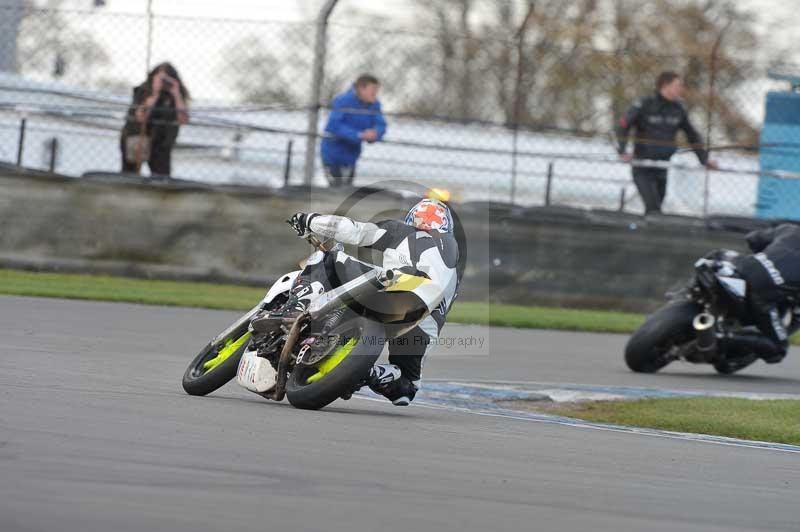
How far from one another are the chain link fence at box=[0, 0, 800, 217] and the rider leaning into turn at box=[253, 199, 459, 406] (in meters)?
7.10

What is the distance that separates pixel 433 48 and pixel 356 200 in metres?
2.16

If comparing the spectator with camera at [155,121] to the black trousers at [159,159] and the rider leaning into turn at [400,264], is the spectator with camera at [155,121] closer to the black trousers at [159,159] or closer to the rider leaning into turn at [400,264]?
the black trousers at [159,159]

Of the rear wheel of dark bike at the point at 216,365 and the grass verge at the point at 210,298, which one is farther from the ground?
the rear wheel of dark bike at the point at 216,365

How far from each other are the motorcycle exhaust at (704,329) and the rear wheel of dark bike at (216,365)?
4372 mm

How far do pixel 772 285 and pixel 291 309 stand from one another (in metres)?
4.79

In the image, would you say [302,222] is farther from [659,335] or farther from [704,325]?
[704,325]

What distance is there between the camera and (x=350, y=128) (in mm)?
14961

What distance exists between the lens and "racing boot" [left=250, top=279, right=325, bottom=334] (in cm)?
719

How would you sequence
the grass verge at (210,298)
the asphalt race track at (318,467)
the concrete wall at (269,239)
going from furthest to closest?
the concrete wall at (269,239) → the grass verge at (210,298) → the asphalt race track at (318,467)

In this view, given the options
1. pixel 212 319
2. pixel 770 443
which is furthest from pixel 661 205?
pixel 770 443

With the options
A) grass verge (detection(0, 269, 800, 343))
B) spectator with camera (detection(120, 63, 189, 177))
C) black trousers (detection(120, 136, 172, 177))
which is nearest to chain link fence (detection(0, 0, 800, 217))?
spectator with camera (detection(120, 63, 189, 177))

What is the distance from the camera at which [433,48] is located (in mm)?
15133

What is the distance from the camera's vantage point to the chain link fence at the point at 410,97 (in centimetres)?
1461

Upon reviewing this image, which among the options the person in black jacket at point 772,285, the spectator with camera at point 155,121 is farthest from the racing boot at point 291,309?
the spectator with camera at point 155,121
